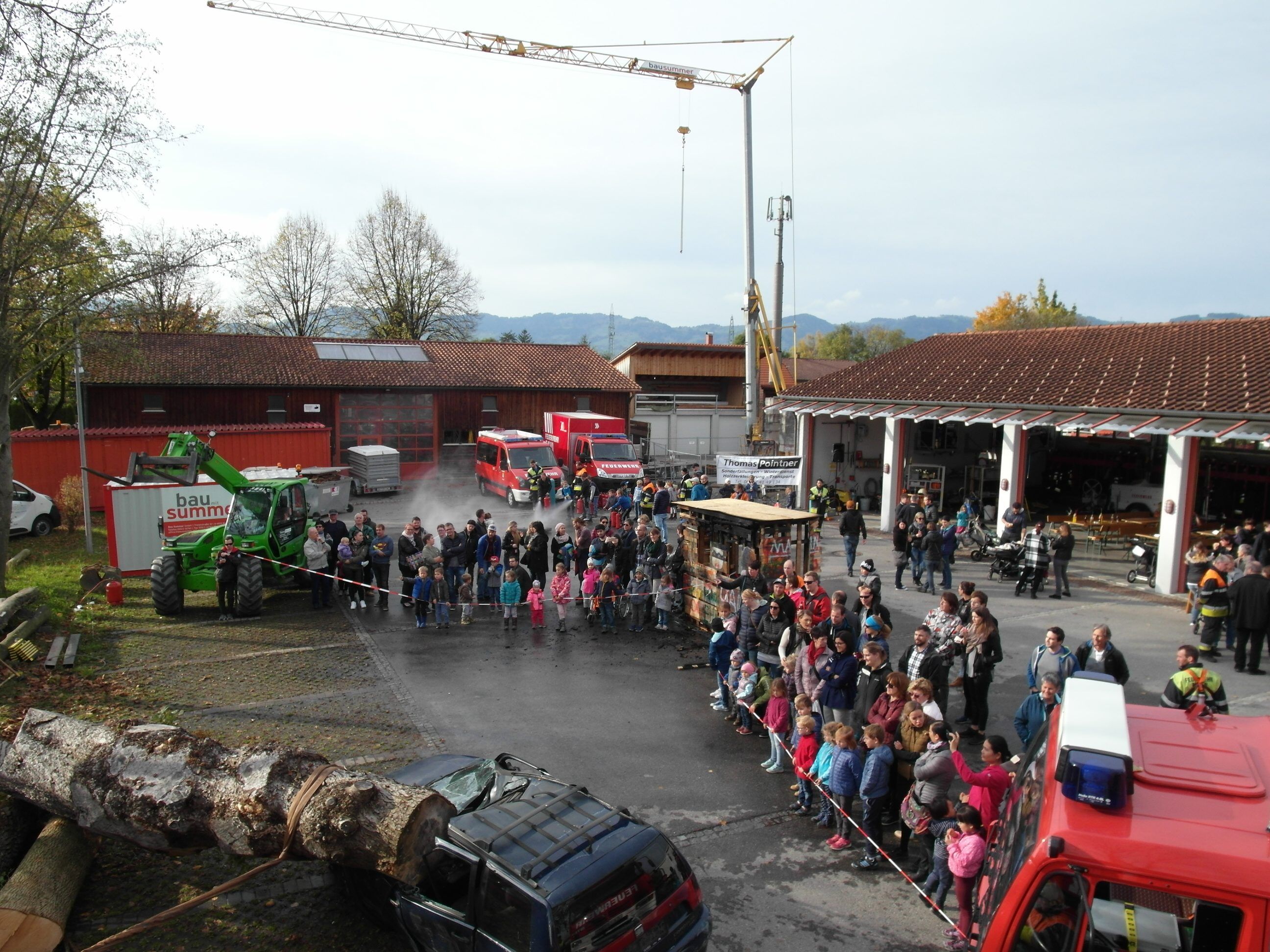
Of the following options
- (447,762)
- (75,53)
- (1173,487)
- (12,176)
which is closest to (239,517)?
(12,176)

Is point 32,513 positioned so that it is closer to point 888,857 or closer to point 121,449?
point 121,449

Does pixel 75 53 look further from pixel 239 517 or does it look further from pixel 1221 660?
pixel 1221 660

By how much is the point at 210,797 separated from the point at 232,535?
9.99 metres

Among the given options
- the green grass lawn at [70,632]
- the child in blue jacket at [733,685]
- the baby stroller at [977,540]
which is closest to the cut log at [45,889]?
the green grass lawn at [70,632]

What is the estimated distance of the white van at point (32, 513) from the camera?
21141 mm

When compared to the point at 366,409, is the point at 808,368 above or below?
above

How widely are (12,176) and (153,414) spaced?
18.2 meters

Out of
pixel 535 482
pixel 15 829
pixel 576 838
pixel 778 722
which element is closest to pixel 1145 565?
pixel 778 722

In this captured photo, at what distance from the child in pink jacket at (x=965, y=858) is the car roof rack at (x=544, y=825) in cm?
244

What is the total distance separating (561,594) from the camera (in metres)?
13.9

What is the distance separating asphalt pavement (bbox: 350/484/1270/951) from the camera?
6.60 m

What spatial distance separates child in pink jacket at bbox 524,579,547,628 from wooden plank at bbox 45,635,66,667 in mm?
6841

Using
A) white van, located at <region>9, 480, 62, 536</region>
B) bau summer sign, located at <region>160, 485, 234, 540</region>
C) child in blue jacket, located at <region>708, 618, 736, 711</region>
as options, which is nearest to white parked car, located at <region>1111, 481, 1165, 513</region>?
child in blue jacket, located at <region>708, 618, 736, 711</region>

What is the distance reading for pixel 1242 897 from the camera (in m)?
Result: 3.46
